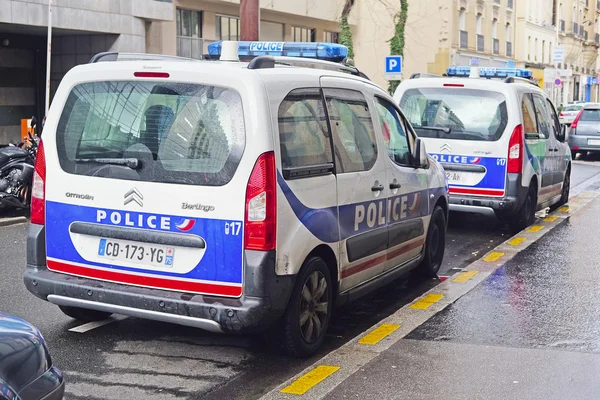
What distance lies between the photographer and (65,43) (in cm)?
2248

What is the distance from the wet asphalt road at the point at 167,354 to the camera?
5.06m

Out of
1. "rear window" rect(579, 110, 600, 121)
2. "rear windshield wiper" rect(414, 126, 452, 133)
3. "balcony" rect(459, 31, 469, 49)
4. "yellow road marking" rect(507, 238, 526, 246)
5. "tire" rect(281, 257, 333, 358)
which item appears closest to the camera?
"tire" rect(281, 257, 333, 358)

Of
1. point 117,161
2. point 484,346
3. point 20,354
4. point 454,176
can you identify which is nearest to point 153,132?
point 117,161

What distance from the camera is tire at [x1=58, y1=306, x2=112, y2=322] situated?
6336 mm

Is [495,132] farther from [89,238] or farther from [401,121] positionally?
[89,238]

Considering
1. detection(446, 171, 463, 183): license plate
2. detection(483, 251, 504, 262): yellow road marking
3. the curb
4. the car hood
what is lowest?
detection(483, 251, 504, 262): yellow road marking

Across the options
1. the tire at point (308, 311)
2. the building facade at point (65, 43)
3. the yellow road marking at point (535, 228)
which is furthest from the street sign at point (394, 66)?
the tire at point (308, 311)

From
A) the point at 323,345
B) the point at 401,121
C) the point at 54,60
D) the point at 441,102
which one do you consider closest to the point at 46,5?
the point at 54,60

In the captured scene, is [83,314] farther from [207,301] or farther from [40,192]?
[207,301]

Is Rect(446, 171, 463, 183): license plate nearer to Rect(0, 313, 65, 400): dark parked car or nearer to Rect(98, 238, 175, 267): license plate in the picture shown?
Rect(98, 238, 175, 267): license plate

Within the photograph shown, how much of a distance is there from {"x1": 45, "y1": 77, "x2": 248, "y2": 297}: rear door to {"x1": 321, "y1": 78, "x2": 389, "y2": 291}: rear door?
3.24 feet

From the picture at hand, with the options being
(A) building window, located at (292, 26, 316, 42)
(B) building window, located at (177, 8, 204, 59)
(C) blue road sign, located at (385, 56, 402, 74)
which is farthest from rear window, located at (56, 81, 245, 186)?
(A) building window, located at (292, 26, 316, 42)

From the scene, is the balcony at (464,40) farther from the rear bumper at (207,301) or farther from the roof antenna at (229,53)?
the rear bumper at (207,301)

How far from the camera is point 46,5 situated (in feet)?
64.1
